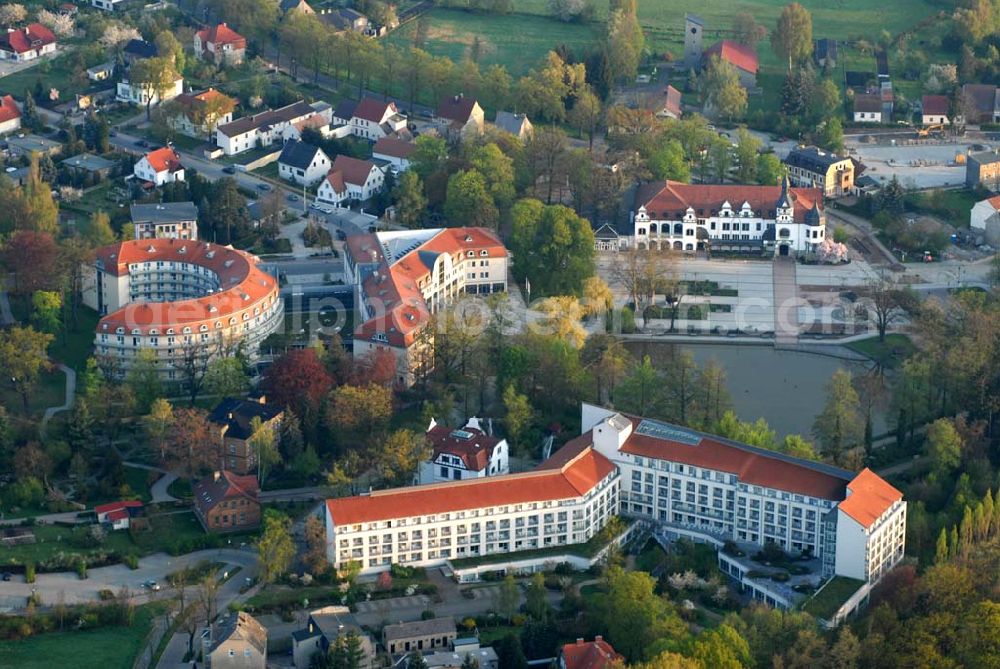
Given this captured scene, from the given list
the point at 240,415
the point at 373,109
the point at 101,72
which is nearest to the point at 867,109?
the point at 373,109

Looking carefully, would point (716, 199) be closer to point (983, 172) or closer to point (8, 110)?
point (983, 172)

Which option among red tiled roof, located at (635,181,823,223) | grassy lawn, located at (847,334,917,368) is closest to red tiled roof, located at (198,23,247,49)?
red tiled roof, located at (635,181,823,223)

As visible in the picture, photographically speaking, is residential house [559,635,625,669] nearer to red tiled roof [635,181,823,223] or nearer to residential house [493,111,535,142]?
red tiled roof [635,181,823,223]

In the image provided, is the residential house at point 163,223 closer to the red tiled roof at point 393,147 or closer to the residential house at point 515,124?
the red tiled roof at point 393,147

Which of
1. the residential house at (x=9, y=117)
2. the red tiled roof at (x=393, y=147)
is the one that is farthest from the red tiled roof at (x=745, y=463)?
the residential house at (x=9, y=117)

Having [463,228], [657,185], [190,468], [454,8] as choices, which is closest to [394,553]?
[190,468]
